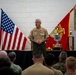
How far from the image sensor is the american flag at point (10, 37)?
30.4ft

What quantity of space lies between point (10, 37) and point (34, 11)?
1292 millimetres

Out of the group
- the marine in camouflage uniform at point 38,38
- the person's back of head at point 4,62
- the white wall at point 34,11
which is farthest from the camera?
the white wall at point 34,11

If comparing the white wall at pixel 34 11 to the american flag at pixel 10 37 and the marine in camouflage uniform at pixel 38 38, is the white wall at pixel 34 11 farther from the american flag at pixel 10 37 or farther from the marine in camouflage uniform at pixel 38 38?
the marine in camouflage uniform at pixel 38 38

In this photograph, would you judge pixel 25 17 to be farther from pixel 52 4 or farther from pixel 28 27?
pixel 52 4

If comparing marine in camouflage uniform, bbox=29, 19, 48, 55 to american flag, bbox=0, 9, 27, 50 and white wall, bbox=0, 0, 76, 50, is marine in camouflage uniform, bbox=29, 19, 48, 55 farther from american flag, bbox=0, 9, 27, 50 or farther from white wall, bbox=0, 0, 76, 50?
white wall, bbox=0, 0, 76, 50

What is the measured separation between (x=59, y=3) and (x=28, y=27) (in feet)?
4.62

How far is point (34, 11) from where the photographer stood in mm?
9609

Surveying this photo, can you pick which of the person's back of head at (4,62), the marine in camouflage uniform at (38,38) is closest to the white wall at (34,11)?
the marine in camouflage uniform at (38,38)

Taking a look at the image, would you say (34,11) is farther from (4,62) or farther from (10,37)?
(4,62)

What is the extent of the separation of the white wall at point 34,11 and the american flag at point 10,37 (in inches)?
10.4

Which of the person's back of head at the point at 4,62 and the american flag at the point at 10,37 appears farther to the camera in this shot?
the american flag at the point at 10,37

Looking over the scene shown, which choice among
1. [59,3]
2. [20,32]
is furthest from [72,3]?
[20,32]

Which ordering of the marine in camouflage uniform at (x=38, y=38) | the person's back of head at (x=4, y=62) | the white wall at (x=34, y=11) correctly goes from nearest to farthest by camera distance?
the person's back of head at (x=4, y=62), the marine in camouflage uniform at (x=38, y=38), the white wall at (x=34, y=11)

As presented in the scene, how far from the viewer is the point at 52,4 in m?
9.58
